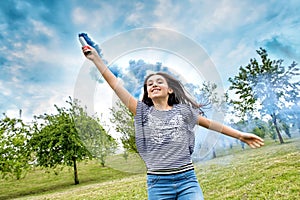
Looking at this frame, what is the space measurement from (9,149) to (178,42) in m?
20.7

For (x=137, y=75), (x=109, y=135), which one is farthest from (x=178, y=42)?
(x=109, y=135)

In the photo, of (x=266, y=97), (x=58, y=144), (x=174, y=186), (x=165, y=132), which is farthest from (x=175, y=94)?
(x=58, y=144)

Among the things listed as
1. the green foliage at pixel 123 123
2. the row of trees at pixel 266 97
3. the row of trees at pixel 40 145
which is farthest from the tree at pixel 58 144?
the green foliage at pixel 123 123

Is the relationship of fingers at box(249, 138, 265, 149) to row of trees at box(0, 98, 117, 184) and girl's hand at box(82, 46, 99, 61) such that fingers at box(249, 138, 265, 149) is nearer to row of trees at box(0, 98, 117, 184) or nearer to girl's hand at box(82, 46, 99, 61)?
girl's hand at box(82, 46, 99, 61)

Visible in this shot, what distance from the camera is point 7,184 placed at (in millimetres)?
24703

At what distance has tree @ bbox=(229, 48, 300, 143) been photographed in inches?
619

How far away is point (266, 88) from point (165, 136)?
54.9 ft

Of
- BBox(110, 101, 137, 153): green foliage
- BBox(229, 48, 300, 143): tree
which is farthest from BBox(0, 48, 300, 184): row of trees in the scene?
BBox(110, 101, 137, 153): green foliage

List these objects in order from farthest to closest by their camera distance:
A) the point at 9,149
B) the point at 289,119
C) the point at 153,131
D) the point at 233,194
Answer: the point at 9,149, the point at 289,119, the point at 233,194, the point at 153,131

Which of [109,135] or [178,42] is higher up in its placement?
[178,42]

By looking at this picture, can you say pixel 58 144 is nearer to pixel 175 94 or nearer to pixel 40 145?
pixel 40 145

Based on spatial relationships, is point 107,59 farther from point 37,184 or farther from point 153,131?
point 37,184

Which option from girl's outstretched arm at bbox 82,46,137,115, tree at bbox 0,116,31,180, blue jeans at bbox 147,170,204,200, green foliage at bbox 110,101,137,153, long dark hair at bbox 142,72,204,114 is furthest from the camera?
tree at bbox 0,116,31,180

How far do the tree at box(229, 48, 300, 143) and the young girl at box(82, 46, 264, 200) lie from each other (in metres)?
13.6
